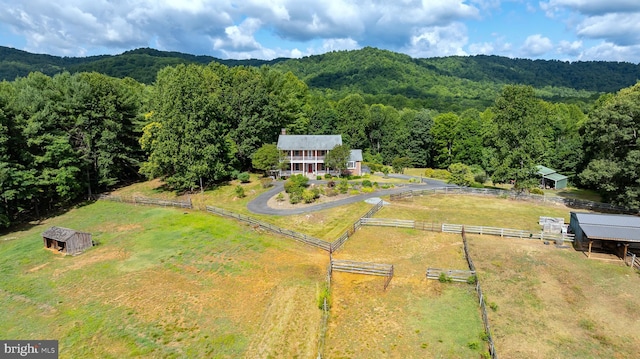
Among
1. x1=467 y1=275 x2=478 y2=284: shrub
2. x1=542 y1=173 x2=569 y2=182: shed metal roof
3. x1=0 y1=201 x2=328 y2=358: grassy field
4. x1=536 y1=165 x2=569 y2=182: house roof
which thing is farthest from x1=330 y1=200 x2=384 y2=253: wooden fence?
x1=542 y1=173 x2=569 y2=182: shed metal roof

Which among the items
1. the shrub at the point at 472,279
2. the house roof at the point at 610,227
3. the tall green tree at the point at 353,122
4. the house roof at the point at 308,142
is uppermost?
the tall green tree at the point at 353,122

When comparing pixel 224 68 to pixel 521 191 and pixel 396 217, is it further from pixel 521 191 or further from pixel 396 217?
pixel 521 191

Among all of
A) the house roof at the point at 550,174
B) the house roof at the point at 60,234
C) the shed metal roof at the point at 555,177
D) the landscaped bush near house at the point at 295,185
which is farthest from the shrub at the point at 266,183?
the shed metal roof at the point at 555,177

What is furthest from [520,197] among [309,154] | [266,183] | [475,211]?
[266,183]

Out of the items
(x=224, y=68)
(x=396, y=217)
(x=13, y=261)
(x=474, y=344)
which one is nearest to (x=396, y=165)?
(x=396, y=217)

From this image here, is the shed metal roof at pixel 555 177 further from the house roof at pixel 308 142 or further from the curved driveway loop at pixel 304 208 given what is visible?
the house roof at pixel 308 142

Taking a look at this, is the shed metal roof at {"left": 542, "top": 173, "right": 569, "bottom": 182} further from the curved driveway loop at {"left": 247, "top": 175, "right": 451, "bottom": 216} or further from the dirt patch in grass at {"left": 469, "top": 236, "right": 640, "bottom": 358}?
the dirt patch in grass at {"left": 469, "top": 236, "right": 640, "bottom": 358}
